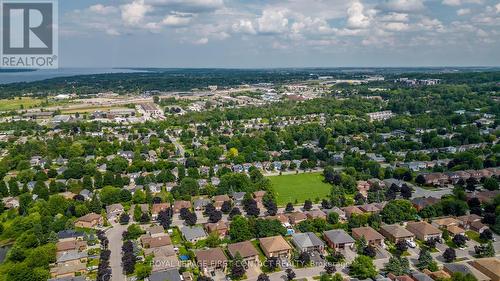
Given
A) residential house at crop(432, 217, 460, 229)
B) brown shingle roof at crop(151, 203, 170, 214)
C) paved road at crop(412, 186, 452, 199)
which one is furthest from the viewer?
paved road at crop(412, 186, 452, 199)

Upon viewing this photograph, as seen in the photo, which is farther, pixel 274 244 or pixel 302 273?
pixel 274 244

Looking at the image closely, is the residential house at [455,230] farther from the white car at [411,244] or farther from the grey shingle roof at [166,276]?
the grey shingle roof at [166,276]

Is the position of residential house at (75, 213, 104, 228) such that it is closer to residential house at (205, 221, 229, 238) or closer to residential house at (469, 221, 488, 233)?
residential house at (205, 221, 229, 238)

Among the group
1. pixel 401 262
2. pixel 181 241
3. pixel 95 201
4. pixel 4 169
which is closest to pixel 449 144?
pixel 401 262

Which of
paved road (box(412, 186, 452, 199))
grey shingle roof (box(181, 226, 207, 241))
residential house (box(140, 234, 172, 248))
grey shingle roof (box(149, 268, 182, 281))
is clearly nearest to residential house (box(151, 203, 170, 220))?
grey shingle roof (box(181, 226, 207, 241))

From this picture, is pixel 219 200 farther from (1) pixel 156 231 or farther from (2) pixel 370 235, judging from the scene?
(2) pixel 370 235

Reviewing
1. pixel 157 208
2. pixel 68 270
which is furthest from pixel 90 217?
pixel 68 270
